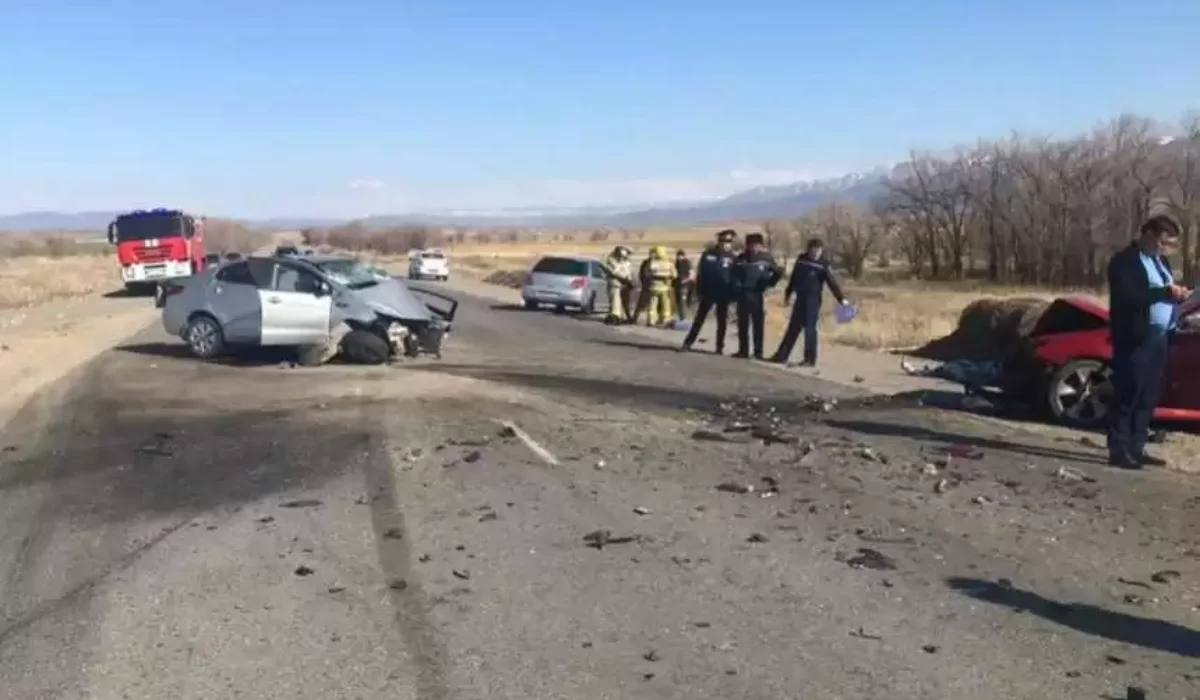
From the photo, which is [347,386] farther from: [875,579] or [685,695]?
[685,695]

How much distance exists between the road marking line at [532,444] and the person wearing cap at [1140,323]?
4499mm

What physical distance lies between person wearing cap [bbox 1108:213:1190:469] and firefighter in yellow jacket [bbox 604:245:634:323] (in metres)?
21.8

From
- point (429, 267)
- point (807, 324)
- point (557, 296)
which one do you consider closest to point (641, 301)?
point (557, 296)

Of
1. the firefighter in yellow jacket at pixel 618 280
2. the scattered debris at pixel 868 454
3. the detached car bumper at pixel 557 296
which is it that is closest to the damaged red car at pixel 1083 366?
the scattered debris at pixel 868 454

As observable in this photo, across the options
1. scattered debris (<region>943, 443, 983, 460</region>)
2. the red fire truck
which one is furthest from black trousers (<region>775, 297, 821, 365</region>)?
the red fire truck

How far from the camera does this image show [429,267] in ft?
227

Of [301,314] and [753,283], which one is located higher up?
[753,283]

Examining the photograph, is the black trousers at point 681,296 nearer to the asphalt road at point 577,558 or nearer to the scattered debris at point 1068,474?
the asphalt road at point 577,558

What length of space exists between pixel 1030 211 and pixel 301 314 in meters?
67.5

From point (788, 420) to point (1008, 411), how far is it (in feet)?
8.06

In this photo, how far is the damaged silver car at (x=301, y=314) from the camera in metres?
19.5

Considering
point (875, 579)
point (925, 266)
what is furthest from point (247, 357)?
point (925, 266)

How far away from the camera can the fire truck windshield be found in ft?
149

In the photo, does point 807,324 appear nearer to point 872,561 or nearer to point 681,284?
point 681,284
